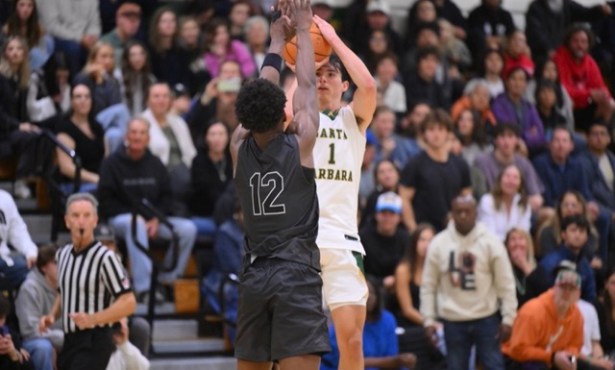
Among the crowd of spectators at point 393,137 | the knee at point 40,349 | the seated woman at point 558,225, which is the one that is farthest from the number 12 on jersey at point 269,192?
the seated woman at point 558,225

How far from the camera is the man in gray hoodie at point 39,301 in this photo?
35.2 ft

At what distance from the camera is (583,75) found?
18188mm

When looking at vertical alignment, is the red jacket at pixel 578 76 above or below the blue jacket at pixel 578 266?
above

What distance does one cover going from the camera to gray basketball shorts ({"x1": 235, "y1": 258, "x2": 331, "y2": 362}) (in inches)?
289

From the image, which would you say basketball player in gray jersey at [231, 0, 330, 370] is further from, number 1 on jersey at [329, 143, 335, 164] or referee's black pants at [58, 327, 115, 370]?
referee's black pants at [58, 327, 115, 370]

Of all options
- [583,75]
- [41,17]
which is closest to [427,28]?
[583,75]

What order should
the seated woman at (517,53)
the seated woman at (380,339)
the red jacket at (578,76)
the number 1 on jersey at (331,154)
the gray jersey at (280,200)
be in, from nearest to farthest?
the gray jersey at (280,200), the number 1 on jersey at (331,154), the seated woman at (380,339), the seated woman at (517,53), the red jacket at (578,76)

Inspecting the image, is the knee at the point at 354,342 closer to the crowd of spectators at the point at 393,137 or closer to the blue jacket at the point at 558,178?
the crowd of spectators at the point at 393,137

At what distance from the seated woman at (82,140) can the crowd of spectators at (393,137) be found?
0.05 feet

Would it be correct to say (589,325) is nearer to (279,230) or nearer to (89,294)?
(89,294)

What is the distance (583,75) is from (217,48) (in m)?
5.36

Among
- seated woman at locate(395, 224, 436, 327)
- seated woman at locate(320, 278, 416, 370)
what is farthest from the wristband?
seated woman at locate(395, 224, 436, 327)

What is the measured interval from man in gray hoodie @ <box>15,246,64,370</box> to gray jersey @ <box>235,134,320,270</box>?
3.68 meters

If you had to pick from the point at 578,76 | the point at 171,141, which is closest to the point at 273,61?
the point at 171,141
